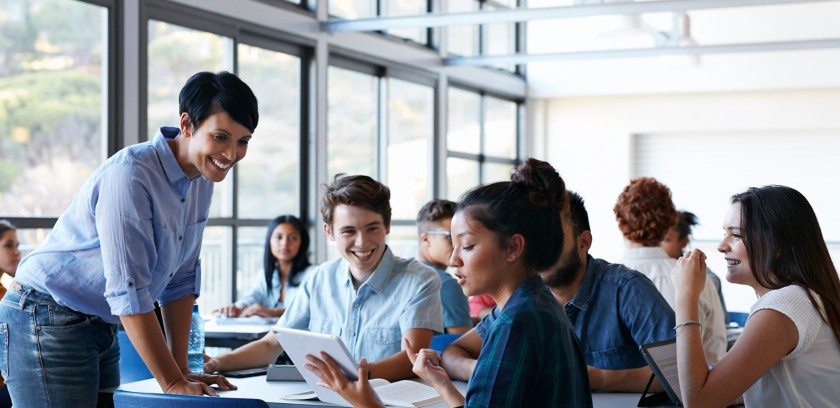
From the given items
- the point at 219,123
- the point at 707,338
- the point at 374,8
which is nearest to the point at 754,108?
the point at 374,8

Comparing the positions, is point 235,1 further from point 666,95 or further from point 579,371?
point 666,95

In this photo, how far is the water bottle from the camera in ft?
10.4

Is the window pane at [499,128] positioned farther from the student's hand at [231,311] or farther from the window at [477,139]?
the student's hand at [231,311]

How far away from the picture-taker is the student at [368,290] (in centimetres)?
321

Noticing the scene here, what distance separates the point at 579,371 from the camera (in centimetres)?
186

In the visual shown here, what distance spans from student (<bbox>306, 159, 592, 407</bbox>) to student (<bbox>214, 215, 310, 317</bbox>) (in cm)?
366

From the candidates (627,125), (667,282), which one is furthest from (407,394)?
(627,125)

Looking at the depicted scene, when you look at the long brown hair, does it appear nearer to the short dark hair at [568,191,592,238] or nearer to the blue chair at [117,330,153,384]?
the short dark hair at [568,191,592,238]

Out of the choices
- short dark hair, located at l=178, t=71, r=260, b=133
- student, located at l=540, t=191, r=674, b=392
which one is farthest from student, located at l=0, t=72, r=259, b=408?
student, located at l=540, t=191, r=674, b=392

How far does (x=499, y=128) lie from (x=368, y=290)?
7780mm

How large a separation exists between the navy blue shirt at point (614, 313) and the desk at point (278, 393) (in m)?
0.12

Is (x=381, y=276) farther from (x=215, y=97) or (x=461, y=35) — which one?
(x=461, y=35)

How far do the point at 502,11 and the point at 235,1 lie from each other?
170 cm

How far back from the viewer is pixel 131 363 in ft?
12.0
